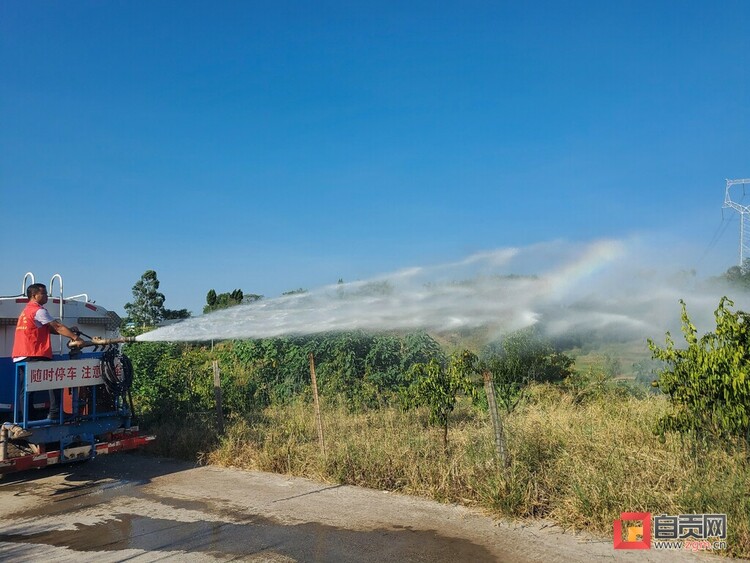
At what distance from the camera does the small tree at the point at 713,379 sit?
6371mm

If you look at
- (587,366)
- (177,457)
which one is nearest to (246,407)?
(177,457)

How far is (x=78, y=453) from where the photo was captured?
8.70m

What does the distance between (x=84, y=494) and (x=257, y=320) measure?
377cm

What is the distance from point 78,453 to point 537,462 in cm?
615

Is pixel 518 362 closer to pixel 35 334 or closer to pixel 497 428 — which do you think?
pixel 497 428

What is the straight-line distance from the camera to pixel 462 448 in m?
8.16

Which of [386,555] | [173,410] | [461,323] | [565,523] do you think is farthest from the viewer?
[173,410]

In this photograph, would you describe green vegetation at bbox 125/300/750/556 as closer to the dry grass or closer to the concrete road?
the dry grass

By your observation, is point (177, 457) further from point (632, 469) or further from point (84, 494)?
point (632, 469)

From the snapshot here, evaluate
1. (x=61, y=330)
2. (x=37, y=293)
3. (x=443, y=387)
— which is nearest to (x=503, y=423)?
(x=443, y=387)

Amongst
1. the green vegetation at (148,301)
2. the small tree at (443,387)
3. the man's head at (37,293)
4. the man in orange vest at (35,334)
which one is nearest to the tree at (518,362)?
the small tree at (443,387)

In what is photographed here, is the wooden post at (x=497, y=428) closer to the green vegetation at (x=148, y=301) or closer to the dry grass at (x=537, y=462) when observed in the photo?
the dry grass at (x=537, y=462)

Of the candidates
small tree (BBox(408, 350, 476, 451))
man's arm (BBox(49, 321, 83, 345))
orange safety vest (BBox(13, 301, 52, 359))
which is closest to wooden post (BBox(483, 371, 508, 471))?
small tree (BBox(408, 350, 476, 451))

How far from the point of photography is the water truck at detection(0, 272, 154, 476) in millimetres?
8289
